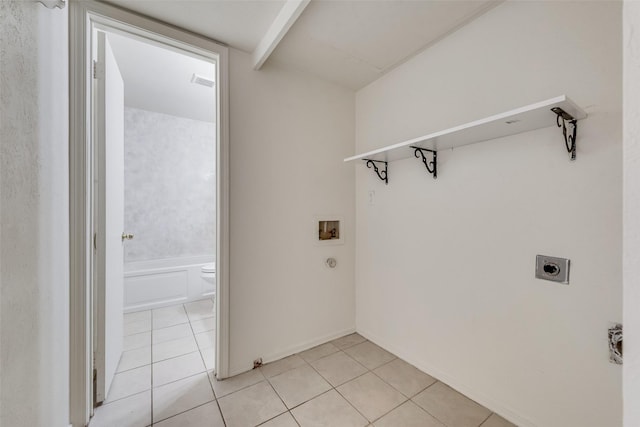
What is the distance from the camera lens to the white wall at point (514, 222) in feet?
3.62

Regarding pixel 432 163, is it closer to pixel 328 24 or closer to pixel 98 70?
pixel 328 24

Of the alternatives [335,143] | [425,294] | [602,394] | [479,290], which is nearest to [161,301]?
[335,143]

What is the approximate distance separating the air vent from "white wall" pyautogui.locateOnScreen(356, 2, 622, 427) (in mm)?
1768

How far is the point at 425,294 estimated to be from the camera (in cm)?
183

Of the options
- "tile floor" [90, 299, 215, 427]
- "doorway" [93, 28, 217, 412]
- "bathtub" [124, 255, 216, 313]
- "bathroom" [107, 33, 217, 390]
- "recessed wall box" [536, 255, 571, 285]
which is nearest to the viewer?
"recessed wall box" [536, 255, 571, 285]

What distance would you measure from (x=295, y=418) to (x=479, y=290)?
1310mm

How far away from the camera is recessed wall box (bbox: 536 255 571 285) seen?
120cm

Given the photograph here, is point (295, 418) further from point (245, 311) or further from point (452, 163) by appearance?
point (452, 163)

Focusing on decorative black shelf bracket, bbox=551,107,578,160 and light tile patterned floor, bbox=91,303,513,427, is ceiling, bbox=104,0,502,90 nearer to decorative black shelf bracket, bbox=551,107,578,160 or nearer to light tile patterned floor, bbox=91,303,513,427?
decorative black shelf bracket, bbox=551,107,578,160

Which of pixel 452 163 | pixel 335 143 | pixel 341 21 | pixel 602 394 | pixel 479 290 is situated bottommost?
pixel 602 394

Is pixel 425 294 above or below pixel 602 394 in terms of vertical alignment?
above

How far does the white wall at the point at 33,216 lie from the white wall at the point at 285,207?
86 centimetres

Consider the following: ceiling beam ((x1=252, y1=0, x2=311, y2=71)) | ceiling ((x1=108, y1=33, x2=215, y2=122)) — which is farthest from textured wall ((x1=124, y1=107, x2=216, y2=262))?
ceiling beam ((x1=252, y1=0, x2=311, y2=71))

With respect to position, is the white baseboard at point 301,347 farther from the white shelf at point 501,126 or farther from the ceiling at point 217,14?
the ceiling at point 217,14
